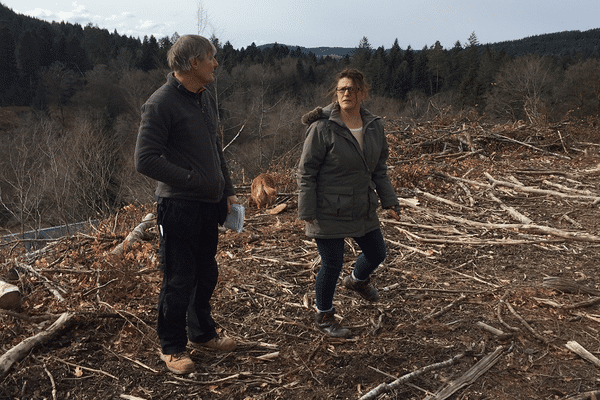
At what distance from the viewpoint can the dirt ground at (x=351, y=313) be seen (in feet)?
8.85

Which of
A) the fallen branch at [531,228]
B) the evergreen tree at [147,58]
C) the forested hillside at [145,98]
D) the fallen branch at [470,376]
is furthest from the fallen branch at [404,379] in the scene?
the evergreen tree at [147,58]

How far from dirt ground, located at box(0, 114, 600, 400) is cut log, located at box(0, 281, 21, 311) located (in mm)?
92

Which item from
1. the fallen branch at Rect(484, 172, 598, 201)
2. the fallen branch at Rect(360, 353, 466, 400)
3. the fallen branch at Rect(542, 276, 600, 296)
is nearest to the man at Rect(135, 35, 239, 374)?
the fallen branch at Rect(360, 353, 466, 400)

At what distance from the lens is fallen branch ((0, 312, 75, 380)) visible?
9.05 ft

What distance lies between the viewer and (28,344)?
296cm

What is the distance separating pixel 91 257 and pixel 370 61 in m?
58.2

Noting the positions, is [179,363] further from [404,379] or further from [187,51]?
[187,51]

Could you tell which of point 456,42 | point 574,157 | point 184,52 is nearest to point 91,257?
point 184,52

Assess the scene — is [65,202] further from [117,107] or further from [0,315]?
[117,107]

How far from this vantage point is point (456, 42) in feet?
209

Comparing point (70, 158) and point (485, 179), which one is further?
point (70, 158)

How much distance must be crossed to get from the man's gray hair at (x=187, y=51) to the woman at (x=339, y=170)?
776 mm

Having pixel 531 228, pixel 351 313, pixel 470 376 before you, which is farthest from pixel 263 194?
pixel 470 376

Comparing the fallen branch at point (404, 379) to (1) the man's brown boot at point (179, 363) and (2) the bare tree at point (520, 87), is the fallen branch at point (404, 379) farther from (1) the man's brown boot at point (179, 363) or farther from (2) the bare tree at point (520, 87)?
(2) the bare tree at point (520, 87)
